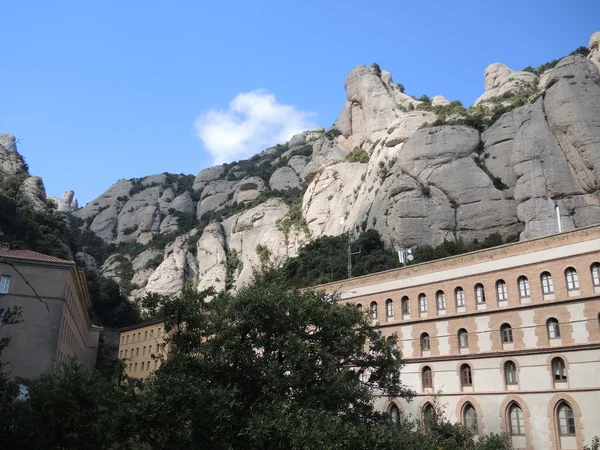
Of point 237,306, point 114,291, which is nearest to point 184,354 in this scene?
point 237,306

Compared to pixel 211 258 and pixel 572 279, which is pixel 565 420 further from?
pixel 211 258

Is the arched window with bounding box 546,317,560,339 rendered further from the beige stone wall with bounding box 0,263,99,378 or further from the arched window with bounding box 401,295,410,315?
the beige stone wall with bounding box 0,263,99,378

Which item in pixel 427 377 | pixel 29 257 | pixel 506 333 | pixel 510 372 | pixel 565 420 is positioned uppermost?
pixel 29 257

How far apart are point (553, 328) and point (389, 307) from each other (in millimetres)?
12997

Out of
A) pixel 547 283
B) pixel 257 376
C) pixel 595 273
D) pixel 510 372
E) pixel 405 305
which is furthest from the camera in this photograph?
pixel 405 305

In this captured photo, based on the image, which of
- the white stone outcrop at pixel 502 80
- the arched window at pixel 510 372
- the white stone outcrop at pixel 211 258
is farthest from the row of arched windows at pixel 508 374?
the white stone outcrop at pixel 502 80

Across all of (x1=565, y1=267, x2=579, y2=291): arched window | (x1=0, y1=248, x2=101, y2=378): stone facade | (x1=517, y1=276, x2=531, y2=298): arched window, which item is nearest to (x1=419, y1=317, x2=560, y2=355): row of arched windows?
(x1=517, y1=276, x2=531, y2=298): arched window

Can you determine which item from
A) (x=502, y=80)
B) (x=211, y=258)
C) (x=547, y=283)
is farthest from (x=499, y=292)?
(x=502, y=80)

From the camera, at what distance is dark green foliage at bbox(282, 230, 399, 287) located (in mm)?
68375

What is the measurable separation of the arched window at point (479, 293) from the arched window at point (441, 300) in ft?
8.55

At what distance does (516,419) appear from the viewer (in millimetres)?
37125

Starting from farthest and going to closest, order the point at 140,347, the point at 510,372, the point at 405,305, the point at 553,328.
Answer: the point at 140,347 < the point at 405,305 < the point at 510,372 < the point at 553,328

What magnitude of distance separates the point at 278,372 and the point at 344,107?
106 meters

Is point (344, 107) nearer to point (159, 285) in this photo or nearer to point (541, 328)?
point (159, 285)
